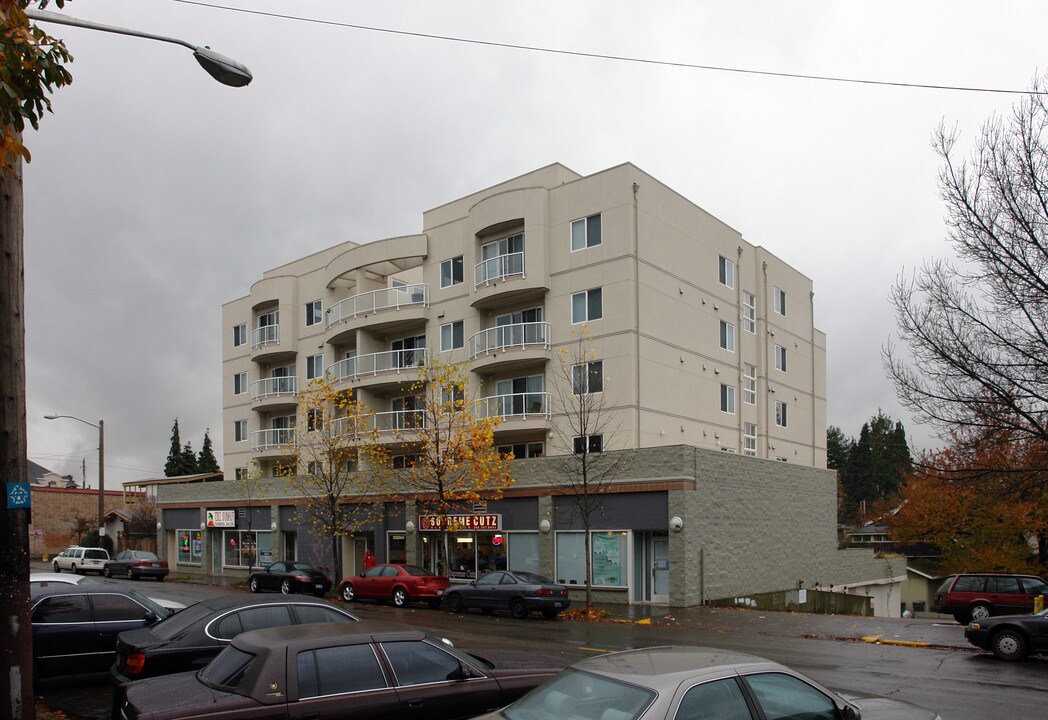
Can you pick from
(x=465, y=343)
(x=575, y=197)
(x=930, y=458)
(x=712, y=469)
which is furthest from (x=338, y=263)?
(x=930, y=458)

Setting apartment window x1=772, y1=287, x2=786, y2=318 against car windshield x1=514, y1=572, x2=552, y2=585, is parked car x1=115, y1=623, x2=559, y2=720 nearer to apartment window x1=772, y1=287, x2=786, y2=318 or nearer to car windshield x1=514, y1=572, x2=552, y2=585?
car windshield x1=514, y1=572, x2=552, y2=585

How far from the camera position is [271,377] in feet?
167

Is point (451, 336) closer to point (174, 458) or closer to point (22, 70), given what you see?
point (22, 70)

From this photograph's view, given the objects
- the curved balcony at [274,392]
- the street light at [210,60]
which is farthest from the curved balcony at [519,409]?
the street light at [210,60]

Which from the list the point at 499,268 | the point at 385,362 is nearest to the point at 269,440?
the point at 385,362

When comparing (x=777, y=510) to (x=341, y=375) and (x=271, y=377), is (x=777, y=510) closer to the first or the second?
(x=341, y=375)

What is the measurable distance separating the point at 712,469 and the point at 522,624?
9741mm

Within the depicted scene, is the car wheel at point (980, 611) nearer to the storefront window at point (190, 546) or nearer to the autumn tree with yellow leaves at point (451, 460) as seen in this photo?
the autumn tree with yellow leaves at point (451, 460)

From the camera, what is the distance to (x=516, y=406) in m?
35.6

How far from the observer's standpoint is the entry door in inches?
1117

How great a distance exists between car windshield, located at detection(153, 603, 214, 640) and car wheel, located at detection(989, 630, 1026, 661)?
48.8ft

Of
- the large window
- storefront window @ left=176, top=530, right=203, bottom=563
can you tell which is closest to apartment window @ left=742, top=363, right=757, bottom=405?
the large window

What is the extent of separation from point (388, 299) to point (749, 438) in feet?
62.8

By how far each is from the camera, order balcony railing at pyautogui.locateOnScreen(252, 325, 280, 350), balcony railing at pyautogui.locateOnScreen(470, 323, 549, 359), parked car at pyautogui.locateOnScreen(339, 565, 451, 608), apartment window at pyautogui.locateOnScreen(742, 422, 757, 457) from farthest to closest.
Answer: balcony railing at pyautogui.locateOnScreen(252, 325, 280, 350) < apartment window at pyautogui.locateOnScreen(742, 422, 757, 457) < balcony railing at pyautogui.locateOnScreen(470, 323, 549, 359) < parked car at pyautogui.locateOnScreen(339, 565, 451, 608)
